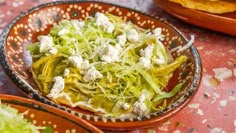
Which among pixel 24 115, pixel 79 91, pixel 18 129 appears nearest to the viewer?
pixel 18 129

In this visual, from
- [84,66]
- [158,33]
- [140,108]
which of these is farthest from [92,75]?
[158,33]

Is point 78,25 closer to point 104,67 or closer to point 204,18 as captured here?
point 104,67

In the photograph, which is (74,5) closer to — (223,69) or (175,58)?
(175,58)

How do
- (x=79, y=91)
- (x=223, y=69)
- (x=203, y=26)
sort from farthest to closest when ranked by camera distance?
(x=203, y=26) < (x=223, y=69) < (x=79, y=91)

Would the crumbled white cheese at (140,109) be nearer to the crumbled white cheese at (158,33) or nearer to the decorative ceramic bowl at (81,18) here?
the decorative ceramic bowl at (81,18)

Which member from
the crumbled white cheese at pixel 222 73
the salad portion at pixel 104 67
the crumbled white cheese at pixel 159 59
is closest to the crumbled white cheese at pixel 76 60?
the salad portion at pixel 104 67

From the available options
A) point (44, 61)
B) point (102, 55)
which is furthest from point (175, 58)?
point (44, 61)

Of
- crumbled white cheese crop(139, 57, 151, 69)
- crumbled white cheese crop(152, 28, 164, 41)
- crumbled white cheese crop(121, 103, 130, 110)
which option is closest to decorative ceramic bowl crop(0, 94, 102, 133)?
crumbled white cheese crop(121, 103, 130, 110)

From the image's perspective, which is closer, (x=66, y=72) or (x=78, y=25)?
(x=66, y=72)
